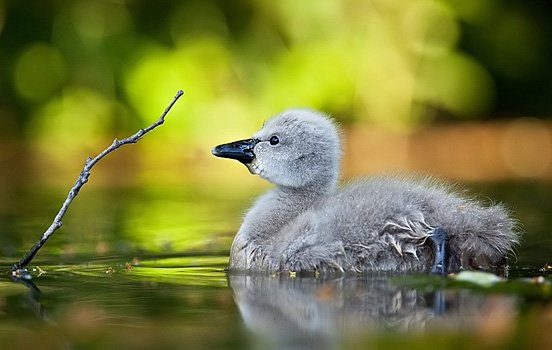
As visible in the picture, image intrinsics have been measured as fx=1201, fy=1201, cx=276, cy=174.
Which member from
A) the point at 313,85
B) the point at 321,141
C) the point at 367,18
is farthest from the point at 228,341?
the point at 367,18

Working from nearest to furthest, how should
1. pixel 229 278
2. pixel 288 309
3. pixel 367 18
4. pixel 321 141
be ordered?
1. pixel 288 309
2. pixel 229 278
3. pixel 321 141
4. pixel 367 18

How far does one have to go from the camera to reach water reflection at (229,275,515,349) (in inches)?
150

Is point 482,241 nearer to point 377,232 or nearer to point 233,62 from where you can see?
point 377,232

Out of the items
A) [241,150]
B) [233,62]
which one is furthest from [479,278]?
[233,62]

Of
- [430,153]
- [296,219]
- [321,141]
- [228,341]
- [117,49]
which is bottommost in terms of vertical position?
[228,341]

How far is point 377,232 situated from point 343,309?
1.01m

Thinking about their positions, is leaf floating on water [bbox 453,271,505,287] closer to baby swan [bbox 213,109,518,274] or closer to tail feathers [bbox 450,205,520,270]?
baby swan [bbox 213,109,518,274]

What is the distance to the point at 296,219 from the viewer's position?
18.2ft

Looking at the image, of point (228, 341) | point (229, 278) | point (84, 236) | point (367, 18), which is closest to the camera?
point (228, 341)

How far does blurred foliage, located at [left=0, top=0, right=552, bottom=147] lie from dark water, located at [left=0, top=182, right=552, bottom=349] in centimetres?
698

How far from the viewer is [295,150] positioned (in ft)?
19.1

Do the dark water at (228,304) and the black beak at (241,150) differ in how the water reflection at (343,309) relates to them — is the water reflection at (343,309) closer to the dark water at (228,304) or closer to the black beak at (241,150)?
the dark water at (228,304)

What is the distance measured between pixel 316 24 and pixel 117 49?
7.79 feet

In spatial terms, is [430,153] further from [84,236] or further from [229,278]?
[229,278]
